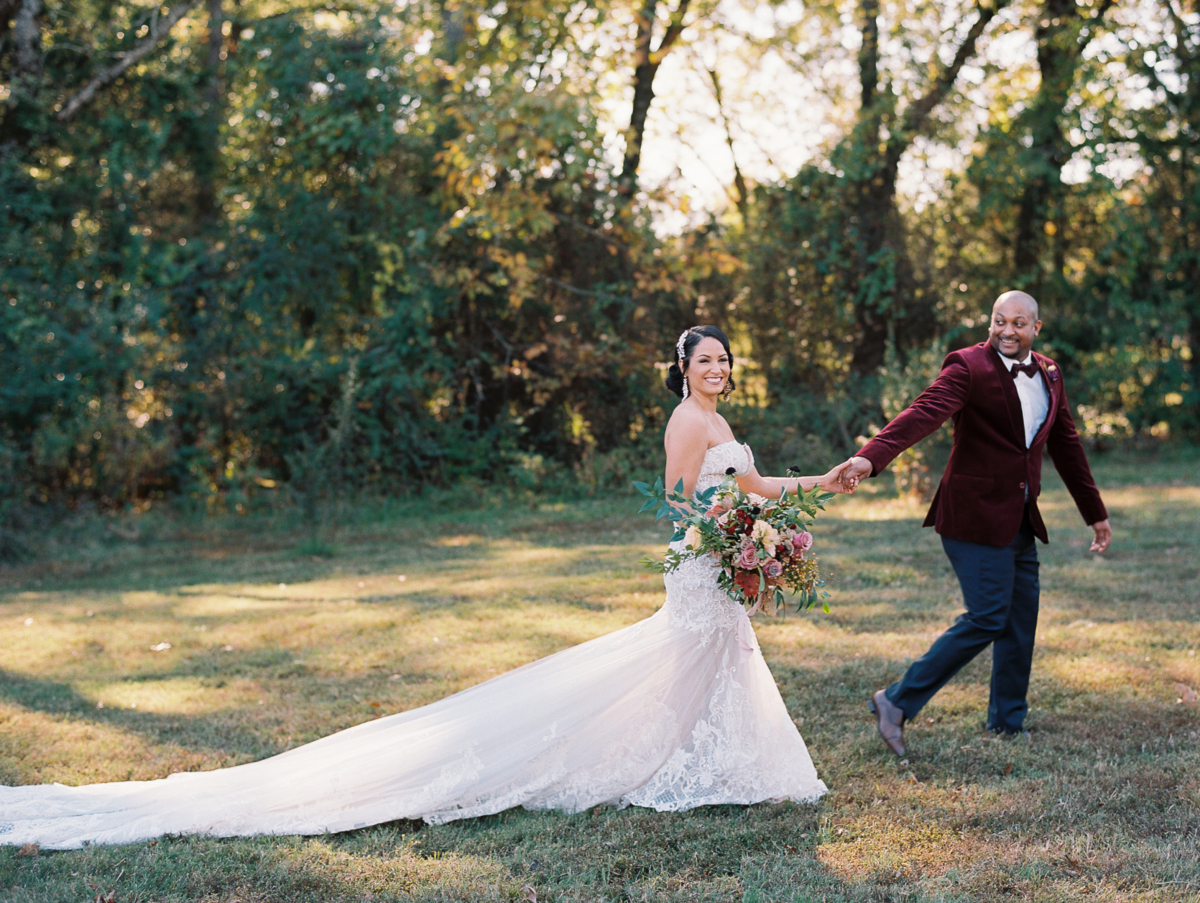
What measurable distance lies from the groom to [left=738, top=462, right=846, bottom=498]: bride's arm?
0.31 m

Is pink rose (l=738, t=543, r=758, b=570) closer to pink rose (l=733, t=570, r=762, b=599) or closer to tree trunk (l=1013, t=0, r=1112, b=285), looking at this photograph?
pink rose (l=733, t=570, r=762, b=599)

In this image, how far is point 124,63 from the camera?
47.8 feet

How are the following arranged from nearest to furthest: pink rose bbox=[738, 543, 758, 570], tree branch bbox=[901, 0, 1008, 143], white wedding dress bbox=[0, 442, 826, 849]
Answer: pink rose bbox=[738, 543, 758, 570] → white wedding dress bbox=[0, 442, 826, 849] → tree branch bbox=[901, 0, 1008, 143]

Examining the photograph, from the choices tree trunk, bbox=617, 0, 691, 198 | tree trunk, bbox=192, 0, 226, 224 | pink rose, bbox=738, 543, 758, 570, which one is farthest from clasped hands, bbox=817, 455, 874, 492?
tree trunk, bbox=192, 0, 226, 224

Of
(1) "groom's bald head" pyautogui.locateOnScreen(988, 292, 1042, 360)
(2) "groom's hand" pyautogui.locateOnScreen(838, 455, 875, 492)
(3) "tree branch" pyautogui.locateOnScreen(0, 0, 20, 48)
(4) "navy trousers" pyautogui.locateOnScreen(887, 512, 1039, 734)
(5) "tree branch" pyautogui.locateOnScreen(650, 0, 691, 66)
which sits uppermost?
(5) "tree branch" pyautogui.locateOnScreen(650, 0, 691, 66)

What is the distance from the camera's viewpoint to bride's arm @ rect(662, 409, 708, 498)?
4219 millimetres

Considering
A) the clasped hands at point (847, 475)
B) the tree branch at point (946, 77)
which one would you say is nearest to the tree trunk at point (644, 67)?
the tree branch at point (946, 77)

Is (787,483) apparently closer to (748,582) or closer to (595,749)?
(748,582)

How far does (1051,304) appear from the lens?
1719cm

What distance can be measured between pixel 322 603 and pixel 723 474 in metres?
5.01

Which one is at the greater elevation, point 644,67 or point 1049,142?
point 644,67

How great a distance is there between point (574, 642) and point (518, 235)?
28.3 feet

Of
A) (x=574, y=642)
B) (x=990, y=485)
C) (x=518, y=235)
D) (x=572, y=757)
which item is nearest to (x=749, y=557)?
→ (x=572, y=757)

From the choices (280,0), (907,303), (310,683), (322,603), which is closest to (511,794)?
(310,683)
